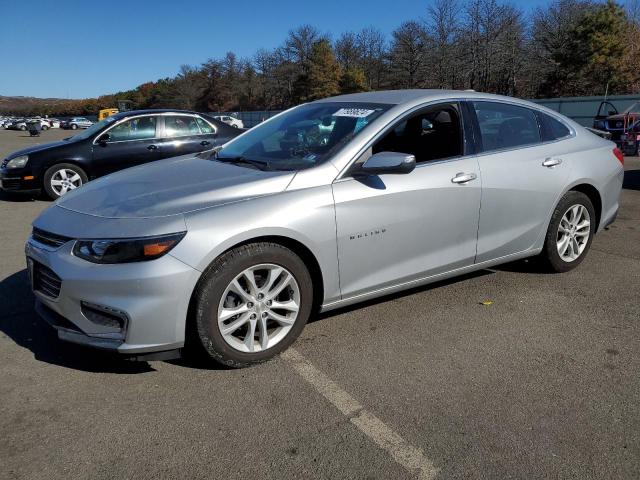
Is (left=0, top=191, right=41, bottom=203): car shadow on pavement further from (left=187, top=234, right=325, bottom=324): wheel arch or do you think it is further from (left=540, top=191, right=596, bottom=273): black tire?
(left=540, top=191, right=596, bottom=273): black tire

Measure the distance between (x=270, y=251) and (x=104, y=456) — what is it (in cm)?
133

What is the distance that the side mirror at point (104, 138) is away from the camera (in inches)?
351

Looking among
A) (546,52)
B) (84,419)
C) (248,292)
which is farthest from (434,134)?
(546,52)

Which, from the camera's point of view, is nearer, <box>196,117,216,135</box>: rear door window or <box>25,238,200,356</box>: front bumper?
<box>25,238,200,356</box>: front bumper

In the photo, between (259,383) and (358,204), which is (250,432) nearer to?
(259,383)

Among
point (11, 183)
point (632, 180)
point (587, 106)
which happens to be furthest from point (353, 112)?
point (587, 106)

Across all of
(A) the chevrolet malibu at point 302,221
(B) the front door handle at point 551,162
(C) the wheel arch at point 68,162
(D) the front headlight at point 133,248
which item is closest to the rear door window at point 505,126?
(A) the chevrolet malibu at point 302,221

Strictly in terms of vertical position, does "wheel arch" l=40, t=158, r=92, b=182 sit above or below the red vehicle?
below

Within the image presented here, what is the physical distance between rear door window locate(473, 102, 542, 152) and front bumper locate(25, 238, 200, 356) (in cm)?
255

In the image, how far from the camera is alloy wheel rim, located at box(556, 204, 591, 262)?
15.3 ft

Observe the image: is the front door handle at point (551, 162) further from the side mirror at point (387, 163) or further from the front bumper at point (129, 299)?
the front bumper at point (129, 299)

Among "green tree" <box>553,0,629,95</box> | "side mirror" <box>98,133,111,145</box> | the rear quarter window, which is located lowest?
"side mirror" <box>98,133,111,145</box>

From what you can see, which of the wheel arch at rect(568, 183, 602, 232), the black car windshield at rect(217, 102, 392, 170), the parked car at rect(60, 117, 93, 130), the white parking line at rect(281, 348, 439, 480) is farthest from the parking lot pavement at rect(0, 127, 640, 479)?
the parked car at rect(60, 117, 93, 130)

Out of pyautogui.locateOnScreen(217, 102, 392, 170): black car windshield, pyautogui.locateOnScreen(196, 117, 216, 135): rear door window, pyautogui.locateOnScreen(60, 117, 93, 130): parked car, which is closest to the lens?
pyautogui.locateOnScreen(217, 102, 392, 170): black car windshield
